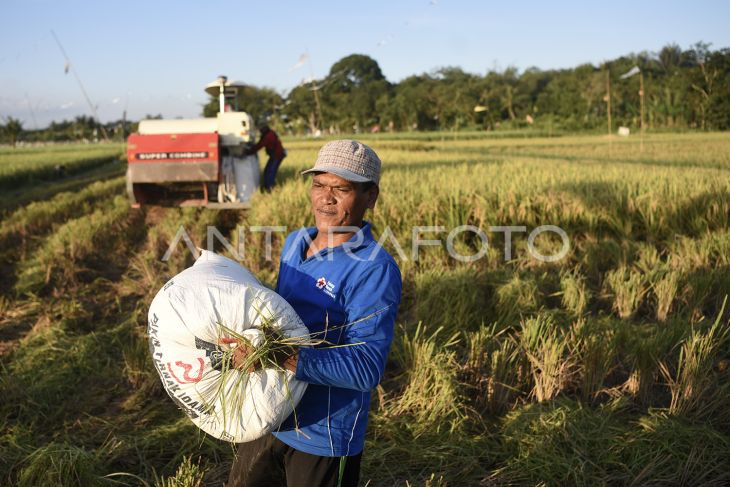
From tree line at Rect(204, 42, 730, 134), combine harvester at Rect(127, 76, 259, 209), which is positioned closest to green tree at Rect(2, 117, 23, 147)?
tree line at Rect(204, 42, 730, 134)

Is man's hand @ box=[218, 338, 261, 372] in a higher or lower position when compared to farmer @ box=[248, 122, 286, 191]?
lower

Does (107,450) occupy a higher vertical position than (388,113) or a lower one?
lower

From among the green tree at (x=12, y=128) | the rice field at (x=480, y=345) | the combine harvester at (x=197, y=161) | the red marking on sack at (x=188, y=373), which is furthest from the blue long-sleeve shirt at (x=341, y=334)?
the green tree at (x=12, y=128)

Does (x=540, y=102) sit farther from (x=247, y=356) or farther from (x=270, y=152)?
(x=247, y=356)

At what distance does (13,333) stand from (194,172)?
3994 mm

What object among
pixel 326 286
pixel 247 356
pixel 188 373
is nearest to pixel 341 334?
pixel 326 286

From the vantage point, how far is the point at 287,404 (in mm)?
1485

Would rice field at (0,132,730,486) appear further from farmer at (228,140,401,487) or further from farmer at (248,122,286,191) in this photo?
farmer at (248,122,286,191)

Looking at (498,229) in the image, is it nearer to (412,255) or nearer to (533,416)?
(412,255)

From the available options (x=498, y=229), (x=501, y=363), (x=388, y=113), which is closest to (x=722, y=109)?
(x=388, y=113)

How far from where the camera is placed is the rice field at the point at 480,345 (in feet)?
8.06

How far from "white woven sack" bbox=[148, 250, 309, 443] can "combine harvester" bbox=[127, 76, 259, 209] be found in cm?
665

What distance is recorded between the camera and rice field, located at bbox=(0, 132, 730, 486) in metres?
2.46

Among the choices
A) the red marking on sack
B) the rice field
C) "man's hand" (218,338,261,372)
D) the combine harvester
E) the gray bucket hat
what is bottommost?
the rice field
